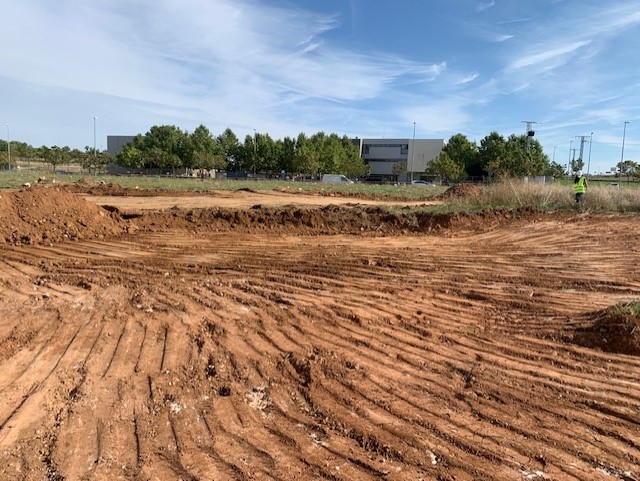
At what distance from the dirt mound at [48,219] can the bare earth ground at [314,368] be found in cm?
149

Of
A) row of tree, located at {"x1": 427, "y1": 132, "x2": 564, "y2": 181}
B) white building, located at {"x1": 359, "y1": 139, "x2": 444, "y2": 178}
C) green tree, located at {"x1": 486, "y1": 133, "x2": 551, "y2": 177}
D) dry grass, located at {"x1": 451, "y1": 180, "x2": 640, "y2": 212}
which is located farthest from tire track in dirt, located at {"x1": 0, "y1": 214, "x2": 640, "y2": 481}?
white building, located at {"x1": 359, "y1": 139, "x2": 444, "y2": 178}

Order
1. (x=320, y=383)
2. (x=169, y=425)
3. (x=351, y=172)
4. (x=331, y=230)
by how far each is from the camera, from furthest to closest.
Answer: (x=351, y=172)
(x=331, y=230)
(x=320, y=383)
(x=169, y=425)

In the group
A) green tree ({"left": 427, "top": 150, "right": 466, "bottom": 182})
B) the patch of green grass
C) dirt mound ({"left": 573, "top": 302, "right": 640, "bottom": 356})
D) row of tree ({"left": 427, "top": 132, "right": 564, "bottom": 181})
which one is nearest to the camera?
dirt mound ({"left": 573, "top": 302, "right": 640, "bottom": 356})

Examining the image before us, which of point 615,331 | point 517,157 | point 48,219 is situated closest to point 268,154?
point 517,157

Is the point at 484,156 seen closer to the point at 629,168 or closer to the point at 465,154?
the point at 465,154

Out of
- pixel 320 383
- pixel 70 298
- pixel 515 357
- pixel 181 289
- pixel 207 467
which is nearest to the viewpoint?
pixel 207 467

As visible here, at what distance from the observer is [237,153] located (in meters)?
72.0

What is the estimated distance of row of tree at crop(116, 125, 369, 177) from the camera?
67875 mm

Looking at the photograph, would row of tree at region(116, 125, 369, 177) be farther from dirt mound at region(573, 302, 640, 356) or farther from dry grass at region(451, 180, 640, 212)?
dirt mound at region(573, 302, 640, 356)

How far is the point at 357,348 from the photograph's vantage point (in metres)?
5.01

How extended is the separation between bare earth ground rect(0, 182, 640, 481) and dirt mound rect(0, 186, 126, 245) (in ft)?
4.90

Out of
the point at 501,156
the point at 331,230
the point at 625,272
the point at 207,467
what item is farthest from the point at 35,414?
the point at 501,156

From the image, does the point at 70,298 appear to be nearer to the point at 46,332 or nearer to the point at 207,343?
the point at 46,332

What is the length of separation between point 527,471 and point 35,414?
3681mm
